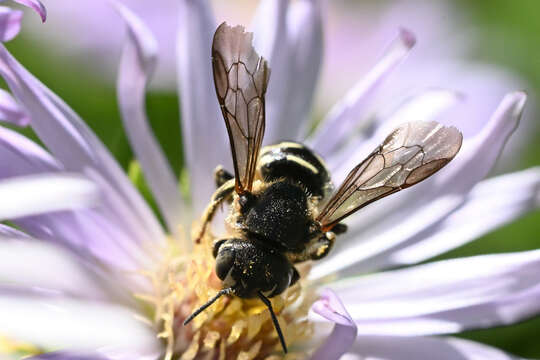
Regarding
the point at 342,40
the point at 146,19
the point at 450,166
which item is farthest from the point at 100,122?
the point at 342,40

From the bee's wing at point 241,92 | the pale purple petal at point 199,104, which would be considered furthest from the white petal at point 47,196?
the pale purple petal at point 199,104

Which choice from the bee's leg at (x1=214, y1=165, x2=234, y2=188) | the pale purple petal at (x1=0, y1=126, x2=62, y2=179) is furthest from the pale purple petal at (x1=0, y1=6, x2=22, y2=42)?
the bee's leg at (x1=214, y1=165, x2=234, y2=188)

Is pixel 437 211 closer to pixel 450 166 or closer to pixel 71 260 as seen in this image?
pixel 450 166

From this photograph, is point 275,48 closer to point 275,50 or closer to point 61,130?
point 275,50

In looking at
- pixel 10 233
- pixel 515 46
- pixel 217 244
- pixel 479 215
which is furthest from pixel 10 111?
pixel 515 46

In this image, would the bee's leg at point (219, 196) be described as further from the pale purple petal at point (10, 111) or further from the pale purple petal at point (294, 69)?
the pale purple petal at point (10, 111)
